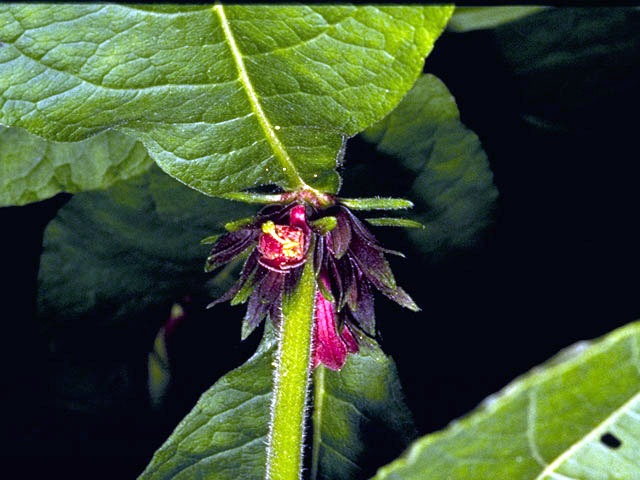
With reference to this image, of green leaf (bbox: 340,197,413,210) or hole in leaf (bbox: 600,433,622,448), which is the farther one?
green leaf (bbox: 340,197,413,210)

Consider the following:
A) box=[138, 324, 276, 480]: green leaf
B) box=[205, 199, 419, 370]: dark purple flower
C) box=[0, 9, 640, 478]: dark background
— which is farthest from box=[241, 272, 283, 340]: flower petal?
box=[0, 9, 640, 478]: dark background

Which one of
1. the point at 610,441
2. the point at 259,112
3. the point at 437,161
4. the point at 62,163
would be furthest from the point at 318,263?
the point at 62,163

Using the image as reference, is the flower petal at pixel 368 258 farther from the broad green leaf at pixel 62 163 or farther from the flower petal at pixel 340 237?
the broad green leaf at pixel 62 163

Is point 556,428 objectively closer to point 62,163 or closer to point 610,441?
point 610,441

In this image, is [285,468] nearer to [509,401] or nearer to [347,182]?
[509,401]

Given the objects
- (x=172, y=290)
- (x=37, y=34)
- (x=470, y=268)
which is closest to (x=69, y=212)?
(x=172, y=290)

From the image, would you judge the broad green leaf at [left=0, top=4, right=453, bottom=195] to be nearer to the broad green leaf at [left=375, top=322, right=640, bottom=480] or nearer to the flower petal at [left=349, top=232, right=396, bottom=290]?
the flower petal at [left=349, top=232, right=396, bottom=290]
